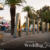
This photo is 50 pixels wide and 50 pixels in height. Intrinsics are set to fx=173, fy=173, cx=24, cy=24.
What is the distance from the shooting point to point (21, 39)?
5.70m

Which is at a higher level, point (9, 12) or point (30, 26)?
point (9, 12)

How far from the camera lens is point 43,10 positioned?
573cm

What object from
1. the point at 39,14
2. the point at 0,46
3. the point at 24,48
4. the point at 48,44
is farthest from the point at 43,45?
the point at 0,46

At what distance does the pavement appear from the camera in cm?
565

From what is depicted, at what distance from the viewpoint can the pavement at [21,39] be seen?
5650 millimetres

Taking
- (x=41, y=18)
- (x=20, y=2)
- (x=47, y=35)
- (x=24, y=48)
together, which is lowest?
(x=24, y=48)

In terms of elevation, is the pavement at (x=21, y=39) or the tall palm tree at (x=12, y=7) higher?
the tall palm tree at (x=12, y=7)

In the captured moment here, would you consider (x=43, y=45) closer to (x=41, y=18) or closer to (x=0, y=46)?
(x=41, y=18)

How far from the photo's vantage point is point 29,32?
5789 mm

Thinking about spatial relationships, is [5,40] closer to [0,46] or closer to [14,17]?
[0,46]

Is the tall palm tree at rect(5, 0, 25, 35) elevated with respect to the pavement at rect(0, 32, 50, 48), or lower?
elevated

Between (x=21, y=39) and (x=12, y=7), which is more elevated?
(x=12, y=7)

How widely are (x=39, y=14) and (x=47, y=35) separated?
0.74 m

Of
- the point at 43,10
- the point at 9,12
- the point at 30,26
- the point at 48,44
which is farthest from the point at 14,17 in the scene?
the point at 48,44
